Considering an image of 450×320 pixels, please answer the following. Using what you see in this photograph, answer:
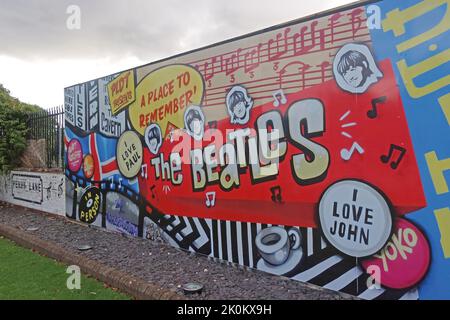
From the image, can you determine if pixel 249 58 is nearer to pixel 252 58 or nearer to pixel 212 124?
pixel 252 58

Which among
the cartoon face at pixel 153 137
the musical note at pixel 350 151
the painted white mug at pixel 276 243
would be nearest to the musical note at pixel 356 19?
the musical note at pixel 350 151

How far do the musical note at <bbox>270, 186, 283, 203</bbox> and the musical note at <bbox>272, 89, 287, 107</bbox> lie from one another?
3.47ft

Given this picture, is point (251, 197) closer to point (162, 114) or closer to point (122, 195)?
point (162, 114)

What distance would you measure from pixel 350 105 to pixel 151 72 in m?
3.79

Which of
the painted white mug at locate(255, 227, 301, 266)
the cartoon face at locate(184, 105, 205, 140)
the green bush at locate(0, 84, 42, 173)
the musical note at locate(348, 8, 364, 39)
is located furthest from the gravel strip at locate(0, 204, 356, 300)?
the green bush at locate(0, 84, 42, 173)

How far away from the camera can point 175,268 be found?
16.8 feet

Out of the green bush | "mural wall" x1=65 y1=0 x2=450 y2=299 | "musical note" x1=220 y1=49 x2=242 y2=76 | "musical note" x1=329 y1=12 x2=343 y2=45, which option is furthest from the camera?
the green bush

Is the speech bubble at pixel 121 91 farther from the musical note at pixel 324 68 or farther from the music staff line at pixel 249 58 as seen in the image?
the musical note at pixel 324 68

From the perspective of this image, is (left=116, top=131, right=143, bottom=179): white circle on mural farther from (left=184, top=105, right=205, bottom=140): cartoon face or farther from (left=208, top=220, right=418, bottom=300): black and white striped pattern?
(left=208, top=220, right=418, bottom=300): black and white striped pattern

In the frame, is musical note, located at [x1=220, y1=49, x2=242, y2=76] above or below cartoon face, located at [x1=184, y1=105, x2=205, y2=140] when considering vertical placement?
above

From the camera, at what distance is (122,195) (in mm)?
7148

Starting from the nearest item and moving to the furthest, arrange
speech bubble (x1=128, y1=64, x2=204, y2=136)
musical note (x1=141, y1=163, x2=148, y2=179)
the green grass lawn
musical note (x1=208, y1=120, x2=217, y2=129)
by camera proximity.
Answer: the green grass lawn < musical note (x1=208, y1=120, x2=217, y2=129) < speech bubble (x1=128, y1=64, x2=204, y2=136) < musical note (x1=141, y1=163, x2=148, y2=179)

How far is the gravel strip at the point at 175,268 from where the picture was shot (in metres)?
4.23

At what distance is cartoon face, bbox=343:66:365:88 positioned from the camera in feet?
12.8
